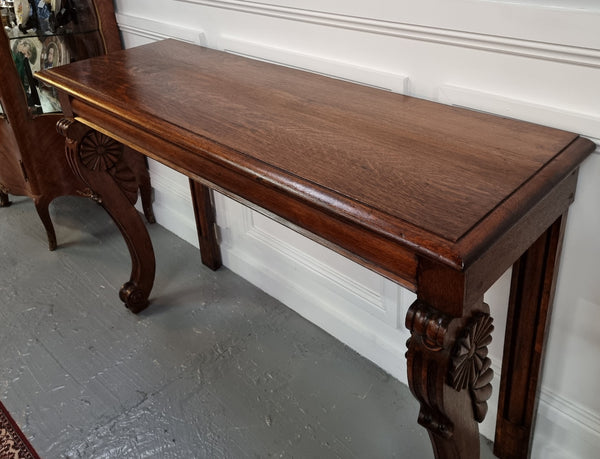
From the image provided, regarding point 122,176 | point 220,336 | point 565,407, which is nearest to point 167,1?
point 122,176

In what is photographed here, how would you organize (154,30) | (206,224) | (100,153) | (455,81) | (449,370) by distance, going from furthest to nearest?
(206,224)
(154,30)
(100,153)
(455,81)
(449,370)

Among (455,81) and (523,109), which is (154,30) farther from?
(523,109)

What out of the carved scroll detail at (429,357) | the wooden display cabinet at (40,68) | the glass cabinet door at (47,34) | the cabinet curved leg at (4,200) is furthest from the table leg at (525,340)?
the cabinet curved leg at (4,200)

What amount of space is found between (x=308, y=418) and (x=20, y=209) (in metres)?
1.94

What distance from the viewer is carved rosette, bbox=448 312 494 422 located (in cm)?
96

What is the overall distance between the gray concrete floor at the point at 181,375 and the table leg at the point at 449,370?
0.53 meters

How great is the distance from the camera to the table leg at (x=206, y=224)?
2.19 meters

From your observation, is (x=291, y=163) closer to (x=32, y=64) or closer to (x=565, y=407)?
(x=565, y=407)

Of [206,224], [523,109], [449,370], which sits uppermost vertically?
[523,109]

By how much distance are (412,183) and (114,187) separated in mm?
1243

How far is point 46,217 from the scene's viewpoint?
2.50m

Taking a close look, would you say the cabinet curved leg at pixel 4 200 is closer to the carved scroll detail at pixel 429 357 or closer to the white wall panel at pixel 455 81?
the white wall panel at pixel 455 81

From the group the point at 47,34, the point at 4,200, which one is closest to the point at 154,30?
the point at 47,34

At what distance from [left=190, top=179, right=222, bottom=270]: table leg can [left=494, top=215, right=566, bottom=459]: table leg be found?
1.18 metres
